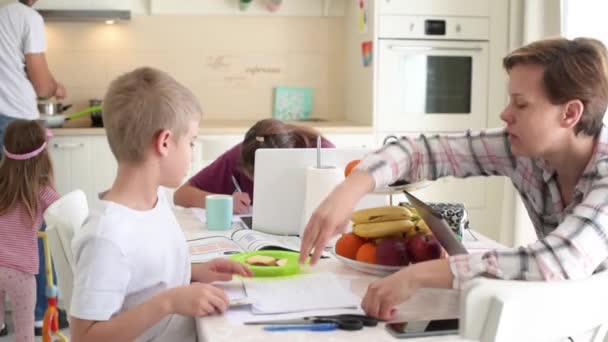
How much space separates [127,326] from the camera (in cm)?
124

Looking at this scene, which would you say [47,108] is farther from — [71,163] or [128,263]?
[128,263]

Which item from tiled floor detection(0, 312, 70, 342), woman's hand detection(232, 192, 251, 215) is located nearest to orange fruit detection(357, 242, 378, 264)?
woman's hand detection(232, 192, 251, 215)

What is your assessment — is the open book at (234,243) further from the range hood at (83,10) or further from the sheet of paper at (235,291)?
the range hood at (83,10)

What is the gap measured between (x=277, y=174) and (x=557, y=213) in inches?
29.0

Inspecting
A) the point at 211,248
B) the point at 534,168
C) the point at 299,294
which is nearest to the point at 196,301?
the point at 299,294

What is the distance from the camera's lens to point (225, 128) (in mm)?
3914

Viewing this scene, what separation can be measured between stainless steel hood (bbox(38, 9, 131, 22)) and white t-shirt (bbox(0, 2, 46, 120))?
0.33 metres

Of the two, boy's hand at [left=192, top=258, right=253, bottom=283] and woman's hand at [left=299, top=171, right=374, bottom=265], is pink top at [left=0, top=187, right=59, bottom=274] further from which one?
woman's hand at [left=299, top=171, right=374, bottom=265]

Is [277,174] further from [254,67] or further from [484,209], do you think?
[254,67]

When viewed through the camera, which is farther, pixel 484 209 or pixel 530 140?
pixel 484 209

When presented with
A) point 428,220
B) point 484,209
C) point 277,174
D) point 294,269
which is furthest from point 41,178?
point 484,209

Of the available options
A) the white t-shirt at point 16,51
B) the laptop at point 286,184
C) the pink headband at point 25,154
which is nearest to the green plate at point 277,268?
the laptop at point 286,184

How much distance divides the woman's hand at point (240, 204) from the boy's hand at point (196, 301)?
1.08m

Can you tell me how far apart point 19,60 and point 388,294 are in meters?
3.02
